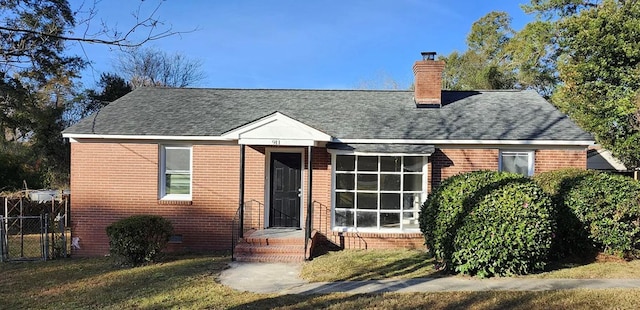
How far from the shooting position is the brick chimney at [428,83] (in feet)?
44.0

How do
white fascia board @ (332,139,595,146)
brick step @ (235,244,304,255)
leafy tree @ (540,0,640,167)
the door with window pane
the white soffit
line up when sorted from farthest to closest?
leafy tree @ (540,0,640,167)
the door with window pane
white fascia board @ (332,139,595,146)
the white soffit
brick step @ (235,244,304,255)

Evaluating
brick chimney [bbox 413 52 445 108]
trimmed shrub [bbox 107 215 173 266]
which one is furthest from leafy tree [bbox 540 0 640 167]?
trimmed shrub [bbox 107 215 173 266]

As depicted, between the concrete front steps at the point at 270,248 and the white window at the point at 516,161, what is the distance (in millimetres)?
5665

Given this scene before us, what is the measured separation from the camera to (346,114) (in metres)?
13.1

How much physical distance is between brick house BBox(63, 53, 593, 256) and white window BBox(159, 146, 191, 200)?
0.03 metres

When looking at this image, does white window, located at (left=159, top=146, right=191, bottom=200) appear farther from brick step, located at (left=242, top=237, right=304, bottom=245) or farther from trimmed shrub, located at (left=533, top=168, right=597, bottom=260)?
trimmed shrub, located at (left=533, top=168, right=597, bottom=260)

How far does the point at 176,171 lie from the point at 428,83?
301 inches

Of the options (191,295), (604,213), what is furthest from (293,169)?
(604,213)

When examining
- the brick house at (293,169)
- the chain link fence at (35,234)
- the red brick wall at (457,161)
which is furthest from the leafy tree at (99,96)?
the red brick wall at (457,161)

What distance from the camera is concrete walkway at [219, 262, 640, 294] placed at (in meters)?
7.33

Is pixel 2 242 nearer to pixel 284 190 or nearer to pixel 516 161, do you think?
pixel 284 190

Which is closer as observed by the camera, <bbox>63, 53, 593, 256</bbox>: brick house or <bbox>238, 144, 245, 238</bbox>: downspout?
<bbox>238, 144, 245, 238</bbox>: downspout

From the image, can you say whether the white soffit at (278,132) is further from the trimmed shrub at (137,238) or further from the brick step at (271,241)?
the trimmed shrub at (137,238)

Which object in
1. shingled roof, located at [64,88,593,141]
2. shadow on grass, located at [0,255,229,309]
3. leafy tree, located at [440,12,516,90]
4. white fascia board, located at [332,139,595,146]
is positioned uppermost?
leafy tree, located at [440,12,516,90]
